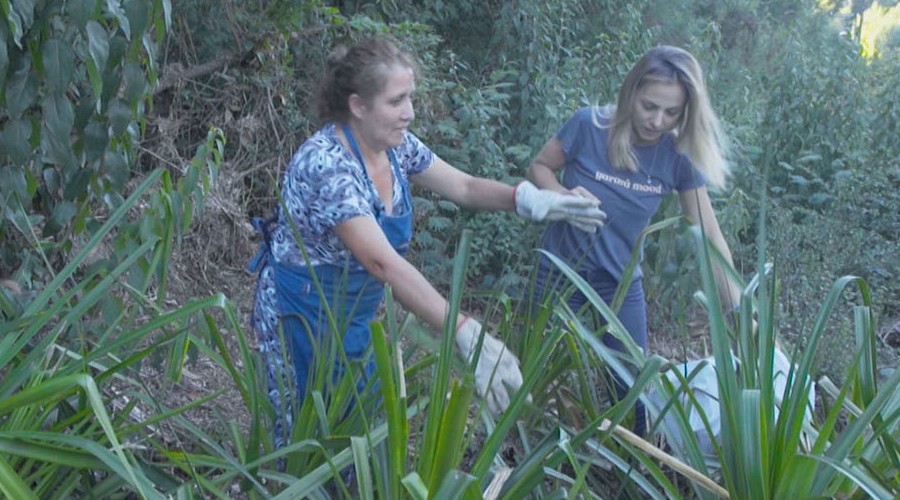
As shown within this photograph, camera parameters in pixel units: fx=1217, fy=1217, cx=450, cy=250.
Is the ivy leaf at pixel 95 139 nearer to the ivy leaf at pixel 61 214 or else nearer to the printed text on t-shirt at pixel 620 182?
the ivy leaf at pixel 61 214

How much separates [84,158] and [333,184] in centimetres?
77

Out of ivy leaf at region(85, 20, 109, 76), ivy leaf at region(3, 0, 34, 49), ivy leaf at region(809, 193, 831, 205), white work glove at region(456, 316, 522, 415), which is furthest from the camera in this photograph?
ivy leaf at region(809, 193, 831, 205)

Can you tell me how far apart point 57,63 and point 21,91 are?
155mm

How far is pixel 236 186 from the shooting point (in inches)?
245

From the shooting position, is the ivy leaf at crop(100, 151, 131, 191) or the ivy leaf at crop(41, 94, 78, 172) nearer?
the ivy leaf at crop(41, 94, 78, 172)

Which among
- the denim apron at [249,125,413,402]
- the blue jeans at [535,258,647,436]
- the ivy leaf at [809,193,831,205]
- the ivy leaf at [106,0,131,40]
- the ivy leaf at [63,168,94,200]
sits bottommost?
the ivy leaf at [809,193,831,205]

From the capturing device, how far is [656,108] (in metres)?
3.86

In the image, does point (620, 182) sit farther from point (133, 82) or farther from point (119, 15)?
point (119, 15)

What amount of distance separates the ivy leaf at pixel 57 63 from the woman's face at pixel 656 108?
1775mm

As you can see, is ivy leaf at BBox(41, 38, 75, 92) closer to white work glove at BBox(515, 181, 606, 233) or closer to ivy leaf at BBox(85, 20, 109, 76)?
ivy leaf at BBox(85, 20, 109, 76)

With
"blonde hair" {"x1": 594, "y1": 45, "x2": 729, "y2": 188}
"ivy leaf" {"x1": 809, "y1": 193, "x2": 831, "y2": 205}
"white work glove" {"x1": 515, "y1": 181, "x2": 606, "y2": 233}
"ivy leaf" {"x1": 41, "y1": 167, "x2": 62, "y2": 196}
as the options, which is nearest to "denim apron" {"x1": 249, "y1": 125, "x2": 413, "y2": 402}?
"white work glove" {"x1": 515, "y1": 181, "x2": 606, "y2": 233}

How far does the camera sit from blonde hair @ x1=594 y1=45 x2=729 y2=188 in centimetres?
388

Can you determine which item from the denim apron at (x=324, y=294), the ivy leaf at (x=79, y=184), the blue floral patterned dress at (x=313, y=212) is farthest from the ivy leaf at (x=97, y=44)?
the denim apron at (x=324, y=294)

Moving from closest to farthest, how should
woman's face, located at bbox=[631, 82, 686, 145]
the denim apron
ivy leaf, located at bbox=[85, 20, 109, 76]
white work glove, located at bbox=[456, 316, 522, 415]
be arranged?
white work glove, located at bbox=[456, 316, 522, 415] < ivy leaf, located at bbox=[85, 20, 109, 76] < the denim apron < woman's face, located at bbox=[631, 82, 686, 145]
